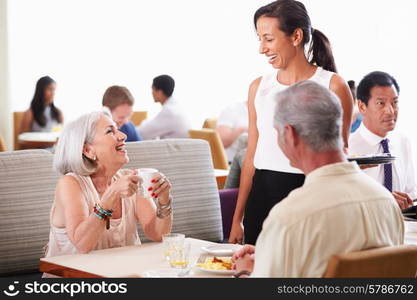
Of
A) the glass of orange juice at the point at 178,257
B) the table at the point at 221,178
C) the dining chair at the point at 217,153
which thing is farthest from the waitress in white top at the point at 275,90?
the dining chair at the point at 217,153

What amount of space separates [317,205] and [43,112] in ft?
23.9

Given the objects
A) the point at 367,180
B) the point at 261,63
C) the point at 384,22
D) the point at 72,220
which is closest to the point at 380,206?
the point at 367,180

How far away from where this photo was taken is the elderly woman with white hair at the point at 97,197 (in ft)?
9.73

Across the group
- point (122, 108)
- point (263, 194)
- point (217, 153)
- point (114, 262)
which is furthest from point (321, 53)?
point (217, 153)

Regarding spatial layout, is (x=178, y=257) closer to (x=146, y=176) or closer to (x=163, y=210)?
(x=146, y=176)

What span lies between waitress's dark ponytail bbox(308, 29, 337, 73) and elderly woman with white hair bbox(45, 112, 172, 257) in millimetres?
858

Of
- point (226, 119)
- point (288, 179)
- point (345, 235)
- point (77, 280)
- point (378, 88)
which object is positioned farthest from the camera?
point (226, 119)

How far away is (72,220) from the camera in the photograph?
3.01 metres

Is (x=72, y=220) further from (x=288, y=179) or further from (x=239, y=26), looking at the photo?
(x=239, y=26)

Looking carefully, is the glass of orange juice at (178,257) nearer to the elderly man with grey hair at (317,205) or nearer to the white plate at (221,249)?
the white plate at (221,249)

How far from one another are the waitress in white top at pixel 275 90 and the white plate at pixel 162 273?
Answer: 0.85 meters

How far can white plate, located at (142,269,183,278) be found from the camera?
7.98ft

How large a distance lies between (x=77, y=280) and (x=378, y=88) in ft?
6.89

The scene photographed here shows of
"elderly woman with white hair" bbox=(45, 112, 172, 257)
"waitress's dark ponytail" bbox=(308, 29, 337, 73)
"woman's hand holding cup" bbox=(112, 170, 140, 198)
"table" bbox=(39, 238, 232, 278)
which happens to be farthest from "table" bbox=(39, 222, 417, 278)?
"waitress's dark ponytail" bbox=(308, 29, 337, 73)
